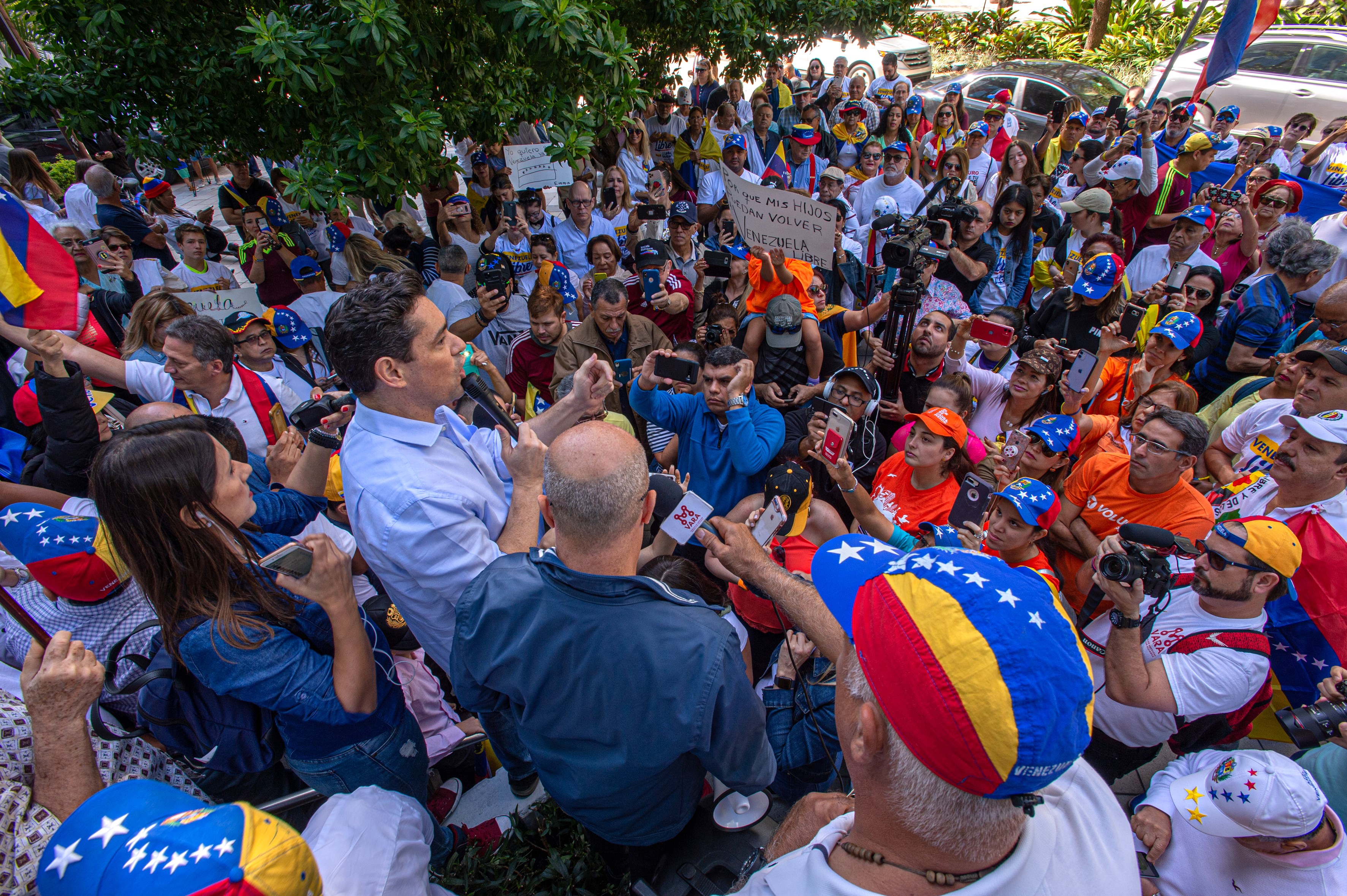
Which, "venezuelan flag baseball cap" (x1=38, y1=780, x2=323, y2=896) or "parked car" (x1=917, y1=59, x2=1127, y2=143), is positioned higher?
"parked car" (x1=917, y1=59, x2=1127, y2=143)

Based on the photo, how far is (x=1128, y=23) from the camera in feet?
55.4

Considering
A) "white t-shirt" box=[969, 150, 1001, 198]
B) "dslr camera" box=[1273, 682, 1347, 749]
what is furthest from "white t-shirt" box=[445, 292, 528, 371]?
"white t-shirt" box=[969, 150, 1001, 198]

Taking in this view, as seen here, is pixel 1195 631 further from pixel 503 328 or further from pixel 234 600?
pixel 503 328

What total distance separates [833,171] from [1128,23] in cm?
1666

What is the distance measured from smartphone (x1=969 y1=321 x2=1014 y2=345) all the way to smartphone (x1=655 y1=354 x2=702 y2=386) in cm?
203

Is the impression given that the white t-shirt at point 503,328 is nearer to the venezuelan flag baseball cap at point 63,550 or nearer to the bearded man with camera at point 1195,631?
the venezuelan flag baseball cap at point 63,550

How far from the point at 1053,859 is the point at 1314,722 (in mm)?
1622

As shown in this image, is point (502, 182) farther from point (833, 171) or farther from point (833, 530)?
point (833, 530)

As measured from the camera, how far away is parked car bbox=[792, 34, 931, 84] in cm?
1307

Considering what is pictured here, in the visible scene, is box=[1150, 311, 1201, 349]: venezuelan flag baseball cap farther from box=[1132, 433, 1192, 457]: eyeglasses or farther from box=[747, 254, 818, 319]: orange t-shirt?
box=[747, 254, 818, 319]: orange t-shirt

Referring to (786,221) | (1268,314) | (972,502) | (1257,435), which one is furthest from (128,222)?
(1268,314)

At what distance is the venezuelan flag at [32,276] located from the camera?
2.73 m

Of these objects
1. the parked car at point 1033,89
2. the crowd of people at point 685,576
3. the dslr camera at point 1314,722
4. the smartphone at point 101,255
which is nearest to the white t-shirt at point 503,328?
the crowd of people at point 685,576

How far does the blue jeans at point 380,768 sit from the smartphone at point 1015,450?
9.99ft
